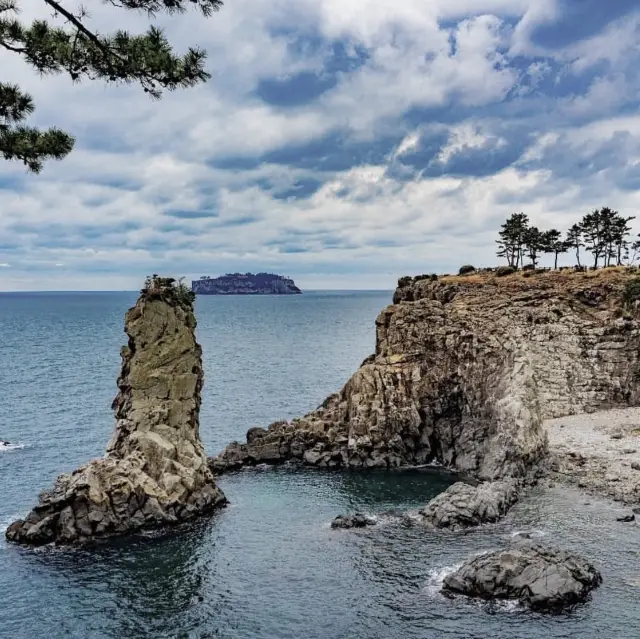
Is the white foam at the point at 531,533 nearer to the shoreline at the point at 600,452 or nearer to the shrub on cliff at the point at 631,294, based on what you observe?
the shoreline at the point at 600,452

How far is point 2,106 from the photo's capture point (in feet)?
68.2

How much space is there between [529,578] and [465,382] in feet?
117

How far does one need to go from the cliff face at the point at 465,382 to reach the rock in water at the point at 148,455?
1266 cm

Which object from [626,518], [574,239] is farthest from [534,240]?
[626,518]

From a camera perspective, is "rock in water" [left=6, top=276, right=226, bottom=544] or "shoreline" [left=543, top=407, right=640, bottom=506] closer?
"rock in water" [left=6, top=276, right=226, bottom=544]

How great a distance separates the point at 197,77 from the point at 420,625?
33.0m

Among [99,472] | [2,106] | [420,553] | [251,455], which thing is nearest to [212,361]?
[251,455]

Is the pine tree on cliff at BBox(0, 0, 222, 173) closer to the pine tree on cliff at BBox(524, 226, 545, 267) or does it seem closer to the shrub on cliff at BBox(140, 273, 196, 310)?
the shrub on cliff at BBox(140, 273, 196, 310)

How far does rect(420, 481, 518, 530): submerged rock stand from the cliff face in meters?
11.2

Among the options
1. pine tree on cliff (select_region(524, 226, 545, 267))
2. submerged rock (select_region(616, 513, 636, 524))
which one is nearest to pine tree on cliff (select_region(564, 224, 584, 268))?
pine tree on cliff (select_region(524, 226, 545, 267))

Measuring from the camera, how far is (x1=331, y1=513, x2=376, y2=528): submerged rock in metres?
57.0

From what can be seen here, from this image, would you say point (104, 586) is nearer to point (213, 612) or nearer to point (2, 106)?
point (213, 612)

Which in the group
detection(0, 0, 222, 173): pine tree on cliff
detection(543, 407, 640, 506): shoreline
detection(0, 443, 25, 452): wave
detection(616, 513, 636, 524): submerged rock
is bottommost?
detection(0, 443, 25, 452): wave

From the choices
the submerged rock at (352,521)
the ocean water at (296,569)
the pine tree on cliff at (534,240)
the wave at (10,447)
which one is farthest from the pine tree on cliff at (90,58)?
the pine tree on cliff at (534,240)
